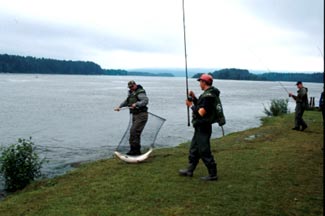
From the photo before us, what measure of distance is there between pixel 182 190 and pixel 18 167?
5535 mm

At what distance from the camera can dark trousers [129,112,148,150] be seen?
37.6ft

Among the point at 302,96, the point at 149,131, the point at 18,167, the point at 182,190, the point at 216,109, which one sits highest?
the point at 216,109

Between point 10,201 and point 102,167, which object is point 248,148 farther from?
point 10,201

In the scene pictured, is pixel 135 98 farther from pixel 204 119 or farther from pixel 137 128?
pixel 204 119

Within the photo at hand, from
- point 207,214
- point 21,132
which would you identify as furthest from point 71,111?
point 207,214

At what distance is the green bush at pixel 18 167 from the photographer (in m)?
11.1

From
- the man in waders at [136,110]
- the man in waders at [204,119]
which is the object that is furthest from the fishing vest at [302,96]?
the man in waders at [204,119]

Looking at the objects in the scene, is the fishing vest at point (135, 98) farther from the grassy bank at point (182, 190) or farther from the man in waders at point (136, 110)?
the grassy bank at point (182, 190)

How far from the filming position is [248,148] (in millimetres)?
13516

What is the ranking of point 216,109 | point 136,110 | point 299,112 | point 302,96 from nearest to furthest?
1. point 216,109
2. point 136,110
3. point 302,96
4. point 299,112

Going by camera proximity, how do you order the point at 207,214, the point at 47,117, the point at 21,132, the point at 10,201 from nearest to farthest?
the point at 207,214 < the point at 10,201 < the point at 21,132 < the point at 47,117

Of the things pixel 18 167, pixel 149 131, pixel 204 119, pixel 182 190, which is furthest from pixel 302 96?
pixel 18 167

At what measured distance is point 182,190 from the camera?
8.05m

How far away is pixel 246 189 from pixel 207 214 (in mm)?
1677
